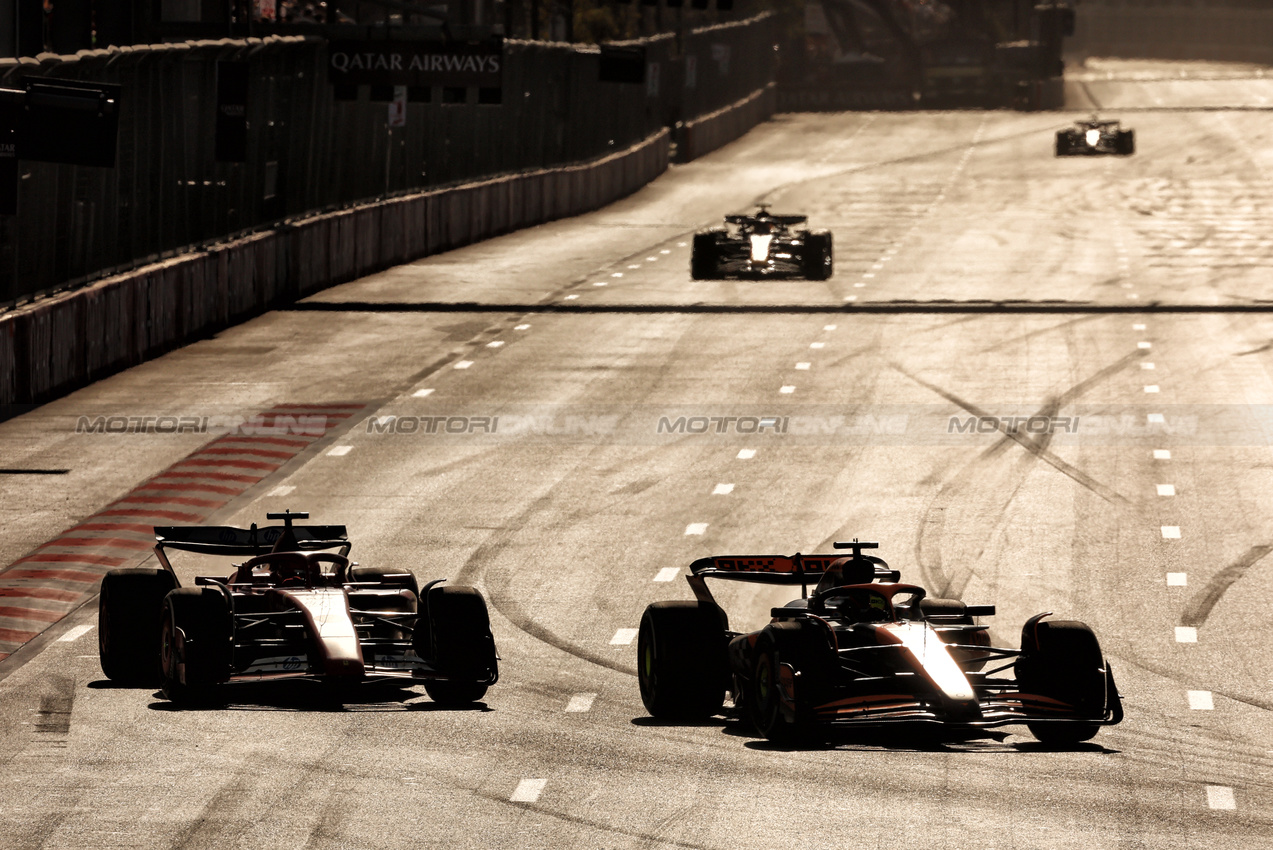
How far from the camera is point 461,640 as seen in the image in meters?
13.4

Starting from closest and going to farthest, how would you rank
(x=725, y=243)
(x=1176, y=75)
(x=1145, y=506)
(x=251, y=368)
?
(x=1145, y=506), (x=251, y=368), (x=725, y=243), (x=1176, y=75)

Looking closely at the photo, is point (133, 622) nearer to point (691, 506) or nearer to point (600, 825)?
point (600, 825)

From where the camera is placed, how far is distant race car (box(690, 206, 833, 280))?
1538 inches

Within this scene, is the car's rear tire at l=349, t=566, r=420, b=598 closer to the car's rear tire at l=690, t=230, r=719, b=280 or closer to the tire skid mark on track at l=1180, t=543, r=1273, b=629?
the tire skid mark on track at l=1180, t=543, r=1273, b=629

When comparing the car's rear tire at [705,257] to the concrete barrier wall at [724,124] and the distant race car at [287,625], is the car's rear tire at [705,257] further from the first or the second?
the concrete barrier wall at [724,124]

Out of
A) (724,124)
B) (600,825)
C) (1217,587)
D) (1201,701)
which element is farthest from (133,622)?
(724,124)

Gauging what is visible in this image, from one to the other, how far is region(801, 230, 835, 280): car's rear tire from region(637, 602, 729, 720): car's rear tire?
86.0ft

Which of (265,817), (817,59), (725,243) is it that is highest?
(817,59)

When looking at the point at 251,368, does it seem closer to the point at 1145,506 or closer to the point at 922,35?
the point at 1145,506

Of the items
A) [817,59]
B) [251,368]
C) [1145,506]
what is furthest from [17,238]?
[817,59]

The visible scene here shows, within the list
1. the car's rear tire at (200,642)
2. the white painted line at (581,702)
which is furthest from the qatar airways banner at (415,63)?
the car's rear tire at (200,642)

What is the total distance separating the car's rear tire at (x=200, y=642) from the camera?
1271 cm

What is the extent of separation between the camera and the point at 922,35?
129 m

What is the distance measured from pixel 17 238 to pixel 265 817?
636 inches
